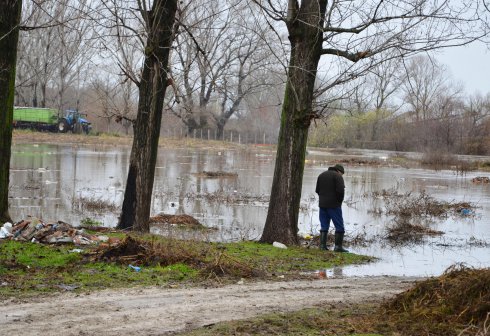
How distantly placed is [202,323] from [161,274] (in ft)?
9.35

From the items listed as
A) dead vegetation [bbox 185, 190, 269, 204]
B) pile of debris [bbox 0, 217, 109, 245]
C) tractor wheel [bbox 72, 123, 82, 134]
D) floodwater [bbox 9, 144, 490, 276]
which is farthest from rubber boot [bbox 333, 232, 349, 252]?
tractor wheel [bbox 72, 123, 82, 134]

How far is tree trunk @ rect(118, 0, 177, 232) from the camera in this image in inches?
550

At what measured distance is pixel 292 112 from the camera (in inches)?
559

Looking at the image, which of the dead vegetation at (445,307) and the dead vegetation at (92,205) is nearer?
the dead vegetation at (445,307)

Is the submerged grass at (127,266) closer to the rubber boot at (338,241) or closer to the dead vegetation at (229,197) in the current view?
the rubber boot at (338,241)

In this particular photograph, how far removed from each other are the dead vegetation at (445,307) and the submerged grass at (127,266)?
10.5 ft

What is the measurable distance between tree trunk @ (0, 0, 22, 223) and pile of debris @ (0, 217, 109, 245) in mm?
1074

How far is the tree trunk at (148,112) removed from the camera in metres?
14.0

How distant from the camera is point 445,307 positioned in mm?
6809

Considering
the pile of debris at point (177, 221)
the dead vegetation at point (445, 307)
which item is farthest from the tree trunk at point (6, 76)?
the dead vegetation at point (445, 307)

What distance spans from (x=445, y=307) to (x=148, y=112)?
8861 millimetres

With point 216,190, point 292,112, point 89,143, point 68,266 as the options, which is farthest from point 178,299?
point 89,143

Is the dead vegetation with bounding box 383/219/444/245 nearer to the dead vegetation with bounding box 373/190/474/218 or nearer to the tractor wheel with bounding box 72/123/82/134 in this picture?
the dead vegetation with bounding box 373/190/474/218

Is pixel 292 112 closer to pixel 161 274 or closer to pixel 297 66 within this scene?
pixel 297 66
